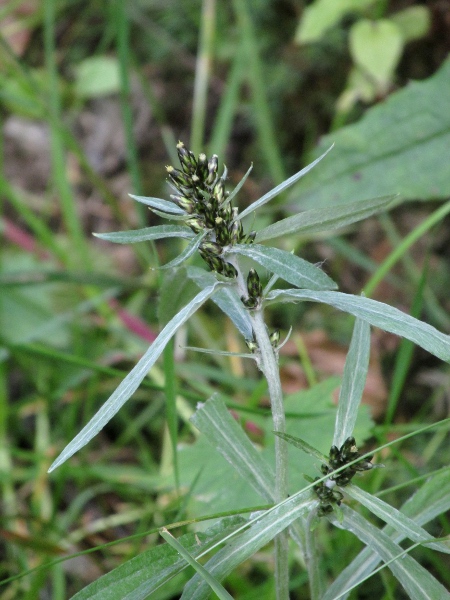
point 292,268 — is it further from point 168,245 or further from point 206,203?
point 168,245

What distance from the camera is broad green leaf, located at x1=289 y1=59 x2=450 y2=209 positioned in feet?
4.93

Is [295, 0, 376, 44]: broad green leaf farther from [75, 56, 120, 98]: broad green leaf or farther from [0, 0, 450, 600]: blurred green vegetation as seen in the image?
[75, 56, 120, 98]: broad green leaf

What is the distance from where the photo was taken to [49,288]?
2168 mm

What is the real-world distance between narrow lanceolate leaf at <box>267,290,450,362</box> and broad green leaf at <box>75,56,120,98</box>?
6.41 feet

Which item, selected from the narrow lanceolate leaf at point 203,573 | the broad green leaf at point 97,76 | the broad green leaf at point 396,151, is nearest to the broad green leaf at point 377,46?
the broad green leaf at point 396,151

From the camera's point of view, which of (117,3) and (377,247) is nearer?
(117,3)

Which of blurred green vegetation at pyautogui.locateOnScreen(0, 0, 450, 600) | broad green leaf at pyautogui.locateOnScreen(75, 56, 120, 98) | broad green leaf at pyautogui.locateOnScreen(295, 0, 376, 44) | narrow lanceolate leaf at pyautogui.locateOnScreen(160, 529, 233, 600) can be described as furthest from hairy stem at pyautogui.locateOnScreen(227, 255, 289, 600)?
broad green leaf at pyautogui.locateOnScreen(75, 56, 120, 98)

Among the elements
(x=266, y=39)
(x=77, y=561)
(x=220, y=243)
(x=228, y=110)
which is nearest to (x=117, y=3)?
(x=228, y=110)

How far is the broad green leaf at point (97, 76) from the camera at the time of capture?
2389mm

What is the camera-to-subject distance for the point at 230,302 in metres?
0.75

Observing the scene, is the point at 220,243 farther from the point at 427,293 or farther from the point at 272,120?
the point at 272,120

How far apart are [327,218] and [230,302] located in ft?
0.55

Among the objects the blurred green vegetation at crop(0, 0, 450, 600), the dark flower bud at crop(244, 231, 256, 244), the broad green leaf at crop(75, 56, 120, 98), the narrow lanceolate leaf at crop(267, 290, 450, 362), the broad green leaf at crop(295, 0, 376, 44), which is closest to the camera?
the narrow lanceolate leaf at crop(267, 290, 450, 362)

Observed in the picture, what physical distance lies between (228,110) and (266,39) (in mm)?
419
